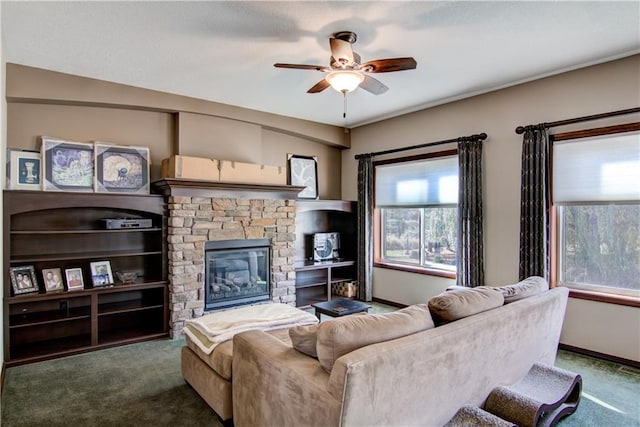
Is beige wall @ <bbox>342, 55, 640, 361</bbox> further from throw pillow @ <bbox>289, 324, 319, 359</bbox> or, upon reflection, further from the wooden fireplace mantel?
throw pillow @ <bbox>289, 324, 319, 359</bbox>

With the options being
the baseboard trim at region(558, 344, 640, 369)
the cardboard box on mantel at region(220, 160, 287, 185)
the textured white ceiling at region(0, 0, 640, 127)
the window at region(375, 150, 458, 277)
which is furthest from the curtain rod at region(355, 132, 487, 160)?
the baseboard trim at region(558, 344, 640, 369)

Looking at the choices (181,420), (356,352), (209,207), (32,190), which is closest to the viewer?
(356,352)

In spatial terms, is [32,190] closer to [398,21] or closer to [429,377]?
[398,21]

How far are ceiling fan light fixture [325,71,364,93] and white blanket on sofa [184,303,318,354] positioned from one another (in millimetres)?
1899

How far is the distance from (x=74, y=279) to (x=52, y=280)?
0.18 metres

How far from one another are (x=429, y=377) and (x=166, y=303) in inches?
129

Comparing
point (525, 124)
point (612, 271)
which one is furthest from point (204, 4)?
point (612, 271)

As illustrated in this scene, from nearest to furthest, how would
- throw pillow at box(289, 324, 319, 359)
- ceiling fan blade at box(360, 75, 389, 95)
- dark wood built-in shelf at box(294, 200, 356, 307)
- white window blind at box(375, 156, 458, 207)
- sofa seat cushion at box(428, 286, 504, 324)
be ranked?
throw pillow at box(289, 324, 319, 359), sofa seat cushion at box(428, 286, 504, 324), ceiling fan blade at box(360, 75, 389, 95), white window blind at box(375, 156, 458, 207), dark wood built-in shelf at box(294, 200, 356, 307)

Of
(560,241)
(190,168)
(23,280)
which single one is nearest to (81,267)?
(23,280)

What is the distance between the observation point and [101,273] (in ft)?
13.0

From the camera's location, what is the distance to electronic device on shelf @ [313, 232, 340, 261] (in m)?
5.80

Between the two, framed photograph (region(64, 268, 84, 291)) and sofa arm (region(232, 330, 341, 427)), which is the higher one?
framed photograph (region(64, 268, 84, 291))

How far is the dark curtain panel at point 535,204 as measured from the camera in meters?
3.84

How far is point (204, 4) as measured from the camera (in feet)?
8.41
